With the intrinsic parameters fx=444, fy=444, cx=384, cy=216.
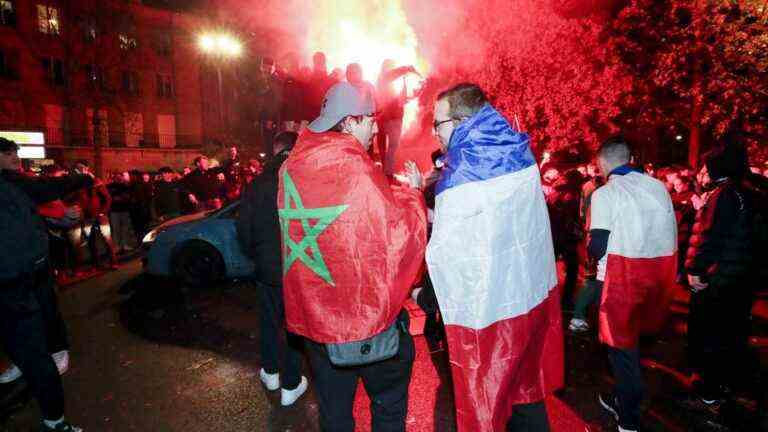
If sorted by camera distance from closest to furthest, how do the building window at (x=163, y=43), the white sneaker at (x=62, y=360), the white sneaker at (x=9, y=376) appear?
the white sneaker at (x=9, y=376), the white sneaker at (x=62, y=360), the building window at (x=163, y=43)

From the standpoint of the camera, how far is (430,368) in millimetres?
4594

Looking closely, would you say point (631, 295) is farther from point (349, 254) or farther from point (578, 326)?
point (578, 326)

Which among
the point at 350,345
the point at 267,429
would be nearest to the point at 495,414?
the point at 350,345

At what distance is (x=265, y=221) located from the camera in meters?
3.54

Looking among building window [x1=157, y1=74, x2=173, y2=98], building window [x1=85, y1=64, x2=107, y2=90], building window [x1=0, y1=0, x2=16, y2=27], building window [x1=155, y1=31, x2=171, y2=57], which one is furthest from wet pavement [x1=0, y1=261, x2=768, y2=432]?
building window [x1=155, y1=31, x2=171, y2=57]

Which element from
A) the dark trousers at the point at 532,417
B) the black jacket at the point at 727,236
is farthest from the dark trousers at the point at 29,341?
the black jacket at the point at 727,236

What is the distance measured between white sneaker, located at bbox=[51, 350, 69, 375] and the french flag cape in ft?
14.6

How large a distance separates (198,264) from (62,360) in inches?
119

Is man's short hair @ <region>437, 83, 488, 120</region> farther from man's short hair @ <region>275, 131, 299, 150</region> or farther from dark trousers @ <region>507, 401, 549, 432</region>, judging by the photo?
man's short hair @ <region>275, 131, 299, 150</region>

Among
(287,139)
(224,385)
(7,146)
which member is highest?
(287,139)

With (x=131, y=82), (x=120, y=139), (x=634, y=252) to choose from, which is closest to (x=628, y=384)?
(x=634, y=252)

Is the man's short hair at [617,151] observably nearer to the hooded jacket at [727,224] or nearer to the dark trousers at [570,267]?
the hooded jacket at [727,224]

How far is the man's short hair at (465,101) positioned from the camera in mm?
2316

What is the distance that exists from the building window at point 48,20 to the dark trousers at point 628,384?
39.2 m
